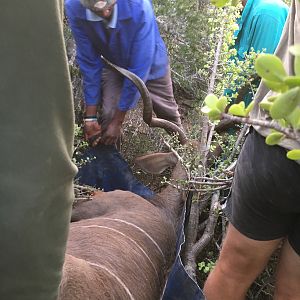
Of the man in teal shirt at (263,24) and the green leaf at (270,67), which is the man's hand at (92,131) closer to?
the man in teal shirt at (263,24)

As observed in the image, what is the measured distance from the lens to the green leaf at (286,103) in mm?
572

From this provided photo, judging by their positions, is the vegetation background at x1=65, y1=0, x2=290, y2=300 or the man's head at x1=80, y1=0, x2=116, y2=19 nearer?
the vegetation background at x1=65, y1=0, x2=290, y2=300

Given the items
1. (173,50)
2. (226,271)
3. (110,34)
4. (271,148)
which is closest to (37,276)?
(271,148)

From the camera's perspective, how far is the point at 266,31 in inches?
137

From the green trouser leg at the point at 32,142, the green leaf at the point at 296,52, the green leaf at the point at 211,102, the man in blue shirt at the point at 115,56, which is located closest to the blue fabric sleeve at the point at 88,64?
the man in blue shirt at the point at 115,56

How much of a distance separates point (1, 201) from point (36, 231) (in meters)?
0.09

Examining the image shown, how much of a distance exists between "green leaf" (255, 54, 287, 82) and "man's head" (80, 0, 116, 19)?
2911mm

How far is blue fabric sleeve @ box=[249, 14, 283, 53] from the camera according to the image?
11.3ft

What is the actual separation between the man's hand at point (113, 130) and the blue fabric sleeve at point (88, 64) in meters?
0.21

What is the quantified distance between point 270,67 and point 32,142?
17.2 inches

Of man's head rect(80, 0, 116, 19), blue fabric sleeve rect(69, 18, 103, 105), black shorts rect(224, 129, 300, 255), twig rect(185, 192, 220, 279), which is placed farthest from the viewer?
blue fabric sleeve rect(69, 18, 103, 105)

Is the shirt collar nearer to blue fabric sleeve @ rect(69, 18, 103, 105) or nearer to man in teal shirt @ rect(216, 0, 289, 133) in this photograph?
blue fabric sleeve @ rect(69, 18, 103, 105)

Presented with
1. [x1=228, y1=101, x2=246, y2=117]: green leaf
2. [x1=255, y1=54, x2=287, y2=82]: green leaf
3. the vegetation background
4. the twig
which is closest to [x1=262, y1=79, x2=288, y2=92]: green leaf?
[x1=255, y1=54, x2=287, y2=82]: green leaf

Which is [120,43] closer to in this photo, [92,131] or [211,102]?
[92,131]
